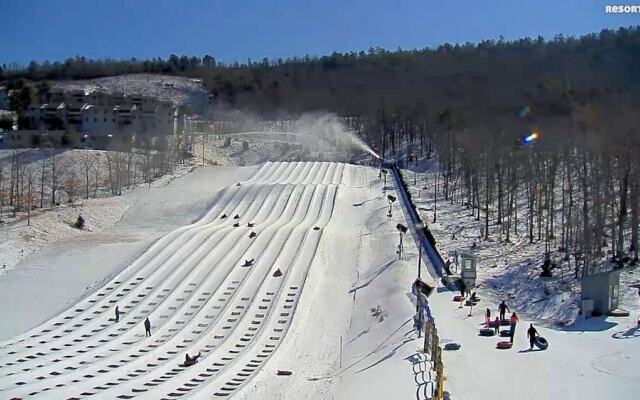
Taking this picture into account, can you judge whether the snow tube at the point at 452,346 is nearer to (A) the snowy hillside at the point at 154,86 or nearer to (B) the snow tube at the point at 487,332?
(B) the snow tube at the point at 487,332

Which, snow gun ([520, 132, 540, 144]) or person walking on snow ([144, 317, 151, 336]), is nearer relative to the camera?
person walking on snow ([144, 317, 151, 336])

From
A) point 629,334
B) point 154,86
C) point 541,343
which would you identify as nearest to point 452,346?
point 541,343

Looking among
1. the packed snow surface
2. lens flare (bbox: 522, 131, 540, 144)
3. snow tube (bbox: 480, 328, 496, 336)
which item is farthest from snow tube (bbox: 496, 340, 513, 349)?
lens flare (bbox: 522, 131, 540, 144)

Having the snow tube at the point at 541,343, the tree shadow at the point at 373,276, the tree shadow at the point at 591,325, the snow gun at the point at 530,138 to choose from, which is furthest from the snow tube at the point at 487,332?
the snow gun at the point at 530,138

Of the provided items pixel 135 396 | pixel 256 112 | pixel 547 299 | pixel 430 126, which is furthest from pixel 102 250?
pixel 256 112

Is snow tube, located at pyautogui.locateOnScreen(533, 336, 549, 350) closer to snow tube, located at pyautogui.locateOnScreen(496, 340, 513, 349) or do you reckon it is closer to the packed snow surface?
the packed snow surface

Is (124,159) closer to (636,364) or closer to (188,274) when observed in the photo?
(188,274)
